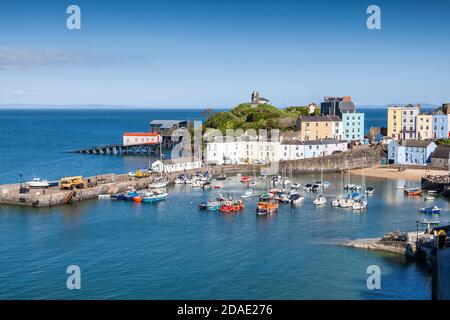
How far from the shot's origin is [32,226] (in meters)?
22.9

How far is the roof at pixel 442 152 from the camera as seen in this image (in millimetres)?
38141

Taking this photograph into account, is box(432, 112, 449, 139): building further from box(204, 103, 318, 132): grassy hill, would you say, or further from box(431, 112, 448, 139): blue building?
box(204, 103, 318, 132): grassy hill

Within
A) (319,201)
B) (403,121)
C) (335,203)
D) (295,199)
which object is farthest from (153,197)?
(403,121)

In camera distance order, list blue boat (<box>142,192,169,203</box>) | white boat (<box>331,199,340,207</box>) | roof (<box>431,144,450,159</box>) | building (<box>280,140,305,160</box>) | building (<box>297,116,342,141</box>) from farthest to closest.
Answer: building (<box>297,116,342,141</box>), building (<box>280,140,305,160</box>), roof (<box>431,144,450,159</box>), blue boat (<box>142,192,169,203</box>), white boat (<box>331,199,340,207</box>)

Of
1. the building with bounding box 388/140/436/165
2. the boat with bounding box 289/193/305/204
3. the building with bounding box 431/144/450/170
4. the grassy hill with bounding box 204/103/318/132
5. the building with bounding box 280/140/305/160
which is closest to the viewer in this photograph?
the boat with bounding box 289/193/305/204

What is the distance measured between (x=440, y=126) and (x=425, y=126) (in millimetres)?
1229

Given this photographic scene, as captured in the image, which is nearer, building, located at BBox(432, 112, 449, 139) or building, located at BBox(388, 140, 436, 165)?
building, located at BBox(388, 140, 436, 165)

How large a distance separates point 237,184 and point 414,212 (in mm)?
11618

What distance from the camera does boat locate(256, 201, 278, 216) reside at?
80.9ft

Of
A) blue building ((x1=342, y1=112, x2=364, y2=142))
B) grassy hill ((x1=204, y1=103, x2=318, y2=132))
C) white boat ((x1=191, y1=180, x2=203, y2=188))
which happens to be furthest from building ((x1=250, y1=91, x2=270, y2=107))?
white boat ((x1=191, y1=180, x2=203, y2=188))

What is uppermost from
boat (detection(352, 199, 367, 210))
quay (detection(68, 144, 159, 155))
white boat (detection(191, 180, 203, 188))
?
quay (detection(68, 144, 159, 155))

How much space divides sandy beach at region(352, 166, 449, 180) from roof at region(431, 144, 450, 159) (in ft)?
4.80

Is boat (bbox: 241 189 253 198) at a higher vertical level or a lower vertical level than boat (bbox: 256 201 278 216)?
higher
